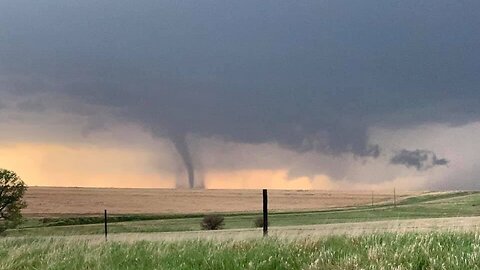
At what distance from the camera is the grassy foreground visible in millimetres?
10406

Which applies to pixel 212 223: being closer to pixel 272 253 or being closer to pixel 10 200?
pixel 10 200

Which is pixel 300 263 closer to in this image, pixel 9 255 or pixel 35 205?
pixel 9 255

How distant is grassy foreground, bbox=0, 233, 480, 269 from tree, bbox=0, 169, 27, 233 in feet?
105

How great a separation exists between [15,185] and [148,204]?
155 feet

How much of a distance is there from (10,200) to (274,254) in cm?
3663

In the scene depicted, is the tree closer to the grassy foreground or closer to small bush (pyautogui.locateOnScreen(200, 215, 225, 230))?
small bush (pyautogui.locateOnScreen(200, 215, 225, 230))

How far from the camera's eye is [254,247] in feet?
40.3

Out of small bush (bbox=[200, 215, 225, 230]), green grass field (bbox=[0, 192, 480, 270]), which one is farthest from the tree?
green grass field (bbox=[0, 192, 480, 270])

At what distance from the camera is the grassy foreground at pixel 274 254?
34.1 ft

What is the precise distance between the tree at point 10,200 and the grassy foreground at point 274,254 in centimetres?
3188

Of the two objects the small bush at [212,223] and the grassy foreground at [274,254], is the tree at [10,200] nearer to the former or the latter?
the small bush at [212,223]

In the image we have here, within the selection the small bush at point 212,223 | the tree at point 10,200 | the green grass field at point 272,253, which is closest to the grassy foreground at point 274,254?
the green grass field at point 272,253

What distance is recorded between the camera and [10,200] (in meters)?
44.8

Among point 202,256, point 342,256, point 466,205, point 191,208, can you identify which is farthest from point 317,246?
point 191,208
